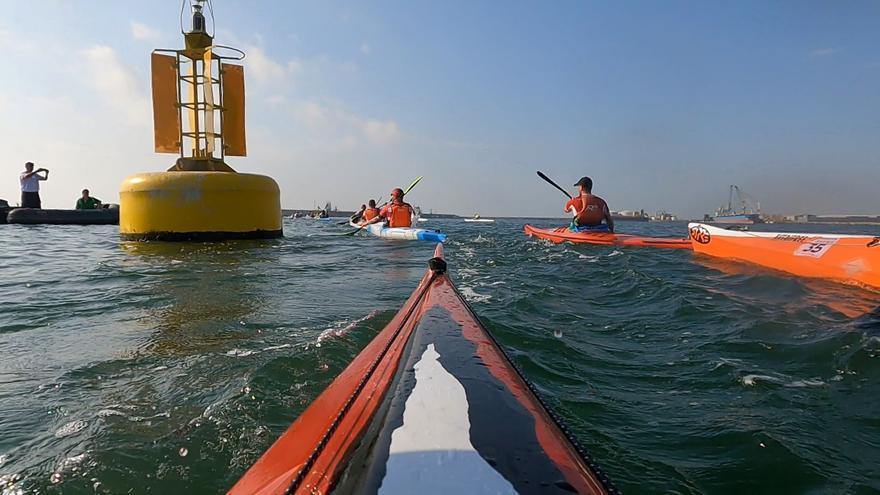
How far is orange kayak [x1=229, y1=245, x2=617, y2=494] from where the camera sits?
3.17ft

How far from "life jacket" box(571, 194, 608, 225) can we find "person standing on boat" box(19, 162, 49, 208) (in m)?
17.8

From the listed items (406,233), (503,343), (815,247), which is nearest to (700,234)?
(815,247)

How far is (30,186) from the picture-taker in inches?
625

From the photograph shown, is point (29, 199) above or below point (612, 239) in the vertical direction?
above

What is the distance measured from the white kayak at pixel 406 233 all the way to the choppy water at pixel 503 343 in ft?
19.5

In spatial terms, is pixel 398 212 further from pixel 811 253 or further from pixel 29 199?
pixel 29 199

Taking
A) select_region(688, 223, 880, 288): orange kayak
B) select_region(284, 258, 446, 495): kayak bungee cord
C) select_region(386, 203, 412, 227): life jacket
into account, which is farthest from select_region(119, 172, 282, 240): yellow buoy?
select_region(688, 223, 880, 288): orange kayak

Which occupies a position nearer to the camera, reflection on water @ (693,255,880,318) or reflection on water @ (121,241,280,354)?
reflection on water @ (121,241,280,354)

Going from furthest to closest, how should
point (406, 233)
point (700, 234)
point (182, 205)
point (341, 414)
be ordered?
point (406, 233), point (182, 205), point (700, 234), point (341, 414)

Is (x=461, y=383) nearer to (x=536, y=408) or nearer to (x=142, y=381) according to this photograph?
(x=536, y=408)

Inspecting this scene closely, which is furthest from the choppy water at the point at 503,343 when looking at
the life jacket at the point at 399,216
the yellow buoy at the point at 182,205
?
the life jacket at the point at 399,216

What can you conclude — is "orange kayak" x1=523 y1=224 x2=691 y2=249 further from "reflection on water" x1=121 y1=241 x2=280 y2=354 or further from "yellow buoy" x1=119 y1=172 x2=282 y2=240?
"yellow buoy" x1=119 y1=172 x2=282 y2=240

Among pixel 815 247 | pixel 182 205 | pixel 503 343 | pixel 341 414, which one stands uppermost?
pixel 182 205

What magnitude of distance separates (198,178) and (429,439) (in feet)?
33.7
